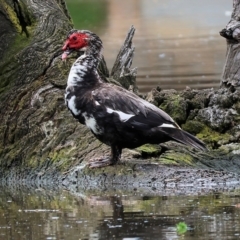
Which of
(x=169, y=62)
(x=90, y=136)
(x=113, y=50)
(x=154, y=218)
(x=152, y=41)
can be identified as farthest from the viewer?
(x=152, y=41)

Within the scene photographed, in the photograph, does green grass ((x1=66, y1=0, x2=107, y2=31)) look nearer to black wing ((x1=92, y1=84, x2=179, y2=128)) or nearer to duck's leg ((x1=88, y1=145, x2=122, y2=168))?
duck's leg ((x1=88, y1=145, x2=122, y2=168))

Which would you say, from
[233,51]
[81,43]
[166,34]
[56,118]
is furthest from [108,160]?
[166,34]

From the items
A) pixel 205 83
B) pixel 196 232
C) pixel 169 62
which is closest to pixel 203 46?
pixel 169 62

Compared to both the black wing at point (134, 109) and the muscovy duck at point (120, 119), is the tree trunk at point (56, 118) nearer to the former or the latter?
the muscovy duck at point (120, 119)

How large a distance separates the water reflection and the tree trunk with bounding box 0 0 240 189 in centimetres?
66

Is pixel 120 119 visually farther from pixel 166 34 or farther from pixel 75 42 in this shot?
pixel 166 34

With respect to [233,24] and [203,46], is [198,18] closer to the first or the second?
[203,46]

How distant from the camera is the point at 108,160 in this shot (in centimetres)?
1005

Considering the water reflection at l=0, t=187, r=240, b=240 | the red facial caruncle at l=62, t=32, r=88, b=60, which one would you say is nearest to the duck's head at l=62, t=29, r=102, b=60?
the red facial caruncle at l=62, t=32, r=88, b=60

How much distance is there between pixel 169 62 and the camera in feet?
77.9

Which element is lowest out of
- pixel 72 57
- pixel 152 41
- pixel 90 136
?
pixel 90 136

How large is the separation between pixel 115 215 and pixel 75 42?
2612 millimetres

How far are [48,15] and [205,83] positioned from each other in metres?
8.25

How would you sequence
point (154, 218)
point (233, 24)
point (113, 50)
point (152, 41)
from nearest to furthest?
point (154, 218) < point (233, 24) < point (113, 50) < point (152, 41)
